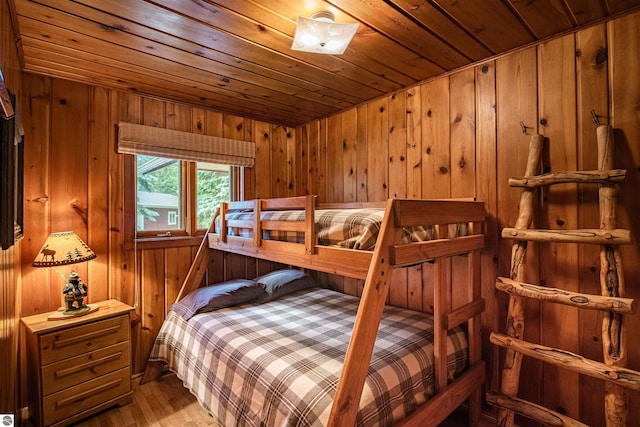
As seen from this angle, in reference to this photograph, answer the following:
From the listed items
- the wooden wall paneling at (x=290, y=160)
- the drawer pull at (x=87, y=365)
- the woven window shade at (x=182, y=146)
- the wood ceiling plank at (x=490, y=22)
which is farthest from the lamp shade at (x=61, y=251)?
the wood ceiling plank at (x=490, y=22)

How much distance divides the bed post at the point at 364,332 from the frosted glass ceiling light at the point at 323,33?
0.91m

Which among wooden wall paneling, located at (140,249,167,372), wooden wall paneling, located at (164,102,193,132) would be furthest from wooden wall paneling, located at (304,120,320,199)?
wooden wall paneling, located at (140,249,167,372)

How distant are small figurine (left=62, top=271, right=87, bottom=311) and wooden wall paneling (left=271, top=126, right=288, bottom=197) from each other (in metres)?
1.79

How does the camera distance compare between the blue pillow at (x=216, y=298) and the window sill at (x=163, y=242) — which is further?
the window sill at (x=163, y=242)

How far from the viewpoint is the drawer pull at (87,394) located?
71.3 inches

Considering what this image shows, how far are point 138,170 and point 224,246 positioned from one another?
975 millimetres

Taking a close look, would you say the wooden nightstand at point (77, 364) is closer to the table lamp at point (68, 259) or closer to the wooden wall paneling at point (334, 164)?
the table lamp at point (68, 259)

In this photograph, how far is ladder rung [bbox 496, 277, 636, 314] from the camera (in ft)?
4.15

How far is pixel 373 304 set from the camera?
45.3 inches

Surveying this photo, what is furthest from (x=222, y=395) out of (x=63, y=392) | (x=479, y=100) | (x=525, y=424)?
(x=479, y=100)

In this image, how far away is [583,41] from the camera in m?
1.59

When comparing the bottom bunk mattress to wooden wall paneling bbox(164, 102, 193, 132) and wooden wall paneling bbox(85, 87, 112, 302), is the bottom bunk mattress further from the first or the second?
wooden wall paneling bbox(164, 102, 193, 132)

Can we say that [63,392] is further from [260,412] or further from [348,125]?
[348,125]

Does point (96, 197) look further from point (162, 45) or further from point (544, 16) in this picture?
point (544, 16)
